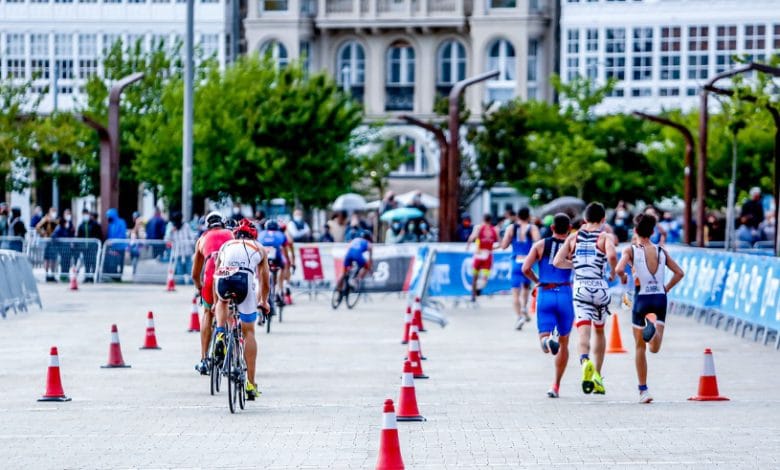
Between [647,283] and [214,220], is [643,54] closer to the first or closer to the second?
[214,220]

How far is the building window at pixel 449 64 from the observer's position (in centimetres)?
8912

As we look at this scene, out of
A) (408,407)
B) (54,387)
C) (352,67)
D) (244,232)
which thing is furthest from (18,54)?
(408,407)

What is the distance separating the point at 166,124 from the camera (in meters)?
68.9

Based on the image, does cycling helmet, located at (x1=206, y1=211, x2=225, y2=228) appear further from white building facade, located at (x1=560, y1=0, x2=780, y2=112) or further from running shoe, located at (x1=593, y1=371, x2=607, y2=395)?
white building facade, located at (x1=560, y1=0, x2=780, y2=112)

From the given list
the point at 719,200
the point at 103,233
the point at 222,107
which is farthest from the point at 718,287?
the point at 719,200

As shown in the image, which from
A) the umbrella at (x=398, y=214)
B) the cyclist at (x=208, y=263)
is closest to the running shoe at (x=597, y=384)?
the cyclist at (x=208, y=263)

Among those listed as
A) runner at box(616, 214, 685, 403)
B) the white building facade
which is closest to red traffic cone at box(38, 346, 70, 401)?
runner at box(616, 214, 685, 403)

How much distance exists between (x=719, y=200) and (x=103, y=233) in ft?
111

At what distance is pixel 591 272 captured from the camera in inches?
672

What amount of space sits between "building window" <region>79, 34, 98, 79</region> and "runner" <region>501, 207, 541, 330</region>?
2421 inches

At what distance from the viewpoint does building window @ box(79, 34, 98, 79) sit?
8888 centimetres

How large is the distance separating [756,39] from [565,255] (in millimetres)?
68833

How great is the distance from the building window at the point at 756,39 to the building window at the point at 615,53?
205 inches

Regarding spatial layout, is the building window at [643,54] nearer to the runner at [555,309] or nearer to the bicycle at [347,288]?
the bicycle at [347,288]
